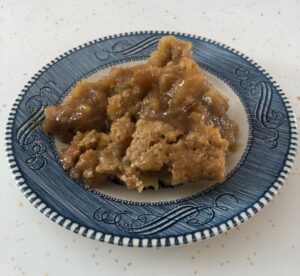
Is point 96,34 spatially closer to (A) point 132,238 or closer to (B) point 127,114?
(B) point 127,114

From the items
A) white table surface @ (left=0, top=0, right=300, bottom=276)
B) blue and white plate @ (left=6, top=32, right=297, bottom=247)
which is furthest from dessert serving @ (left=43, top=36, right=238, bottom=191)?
white table surface @ (left=0, top=0, right=300, bottom=276)

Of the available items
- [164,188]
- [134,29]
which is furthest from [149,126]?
[134,29]

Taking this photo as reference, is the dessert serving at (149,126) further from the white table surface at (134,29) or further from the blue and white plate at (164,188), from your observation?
the white table surface at (134,29)

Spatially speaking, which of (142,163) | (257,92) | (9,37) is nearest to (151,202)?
(142,163)

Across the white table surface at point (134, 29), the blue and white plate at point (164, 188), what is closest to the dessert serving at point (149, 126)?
the blue and white plate at point (164, 188)

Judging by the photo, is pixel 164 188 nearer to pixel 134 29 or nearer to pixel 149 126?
pixel 149 126

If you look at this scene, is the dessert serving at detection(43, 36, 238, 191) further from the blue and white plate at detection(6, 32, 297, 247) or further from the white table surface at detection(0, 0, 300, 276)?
the white table surface at detection(0, 0, 300, 276)
